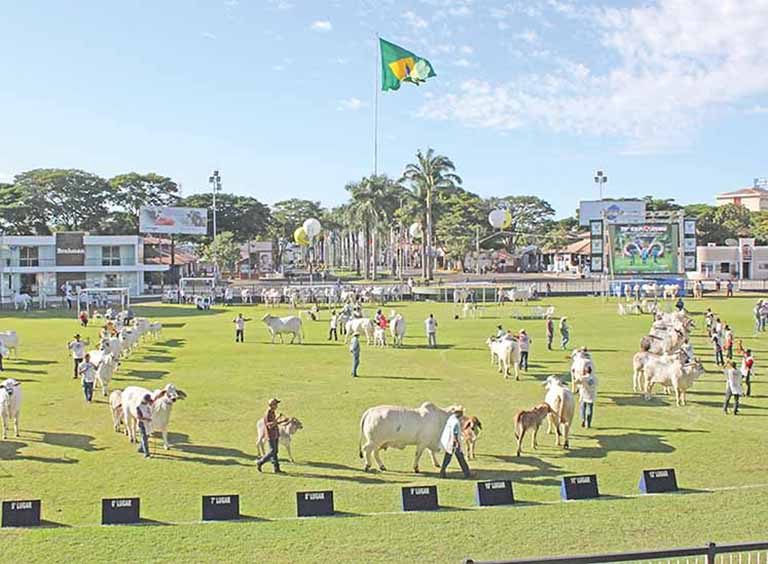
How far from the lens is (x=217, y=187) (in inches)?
3538

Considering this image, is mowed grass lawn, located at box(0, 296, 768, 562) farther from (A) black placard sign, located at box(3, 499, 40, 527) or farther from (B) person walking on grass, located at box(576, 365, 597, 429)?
(B) person walking on grass, located at box(576, 365, 597, 429)

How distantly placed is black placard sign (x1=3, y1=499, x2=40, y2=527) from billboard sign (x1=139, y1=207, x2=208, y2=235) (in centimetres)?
7284

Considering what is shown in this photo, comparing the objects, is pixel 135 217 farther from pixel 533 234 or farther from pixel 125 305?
pixel 533 234

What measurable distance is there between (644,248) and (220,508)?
187 feet

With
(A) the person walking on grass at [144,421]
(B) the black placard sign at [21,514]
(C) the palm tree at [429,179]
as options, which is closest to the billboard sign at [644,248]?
(C) the palm tree at [429,179]

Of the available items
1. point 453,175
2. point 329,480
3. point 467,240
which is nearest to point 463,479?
point 329,480

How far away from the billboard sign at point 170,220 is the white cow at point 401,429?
71.8 m

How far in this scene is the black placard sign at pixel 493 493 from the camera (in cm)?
1257

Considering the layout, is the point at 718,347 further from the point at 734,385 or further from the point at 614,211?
the point at 614,211

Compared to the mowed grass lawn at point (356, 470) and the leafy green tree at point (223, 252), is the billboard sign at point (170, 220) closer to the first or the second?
the leafy green tree at point (223, 252)

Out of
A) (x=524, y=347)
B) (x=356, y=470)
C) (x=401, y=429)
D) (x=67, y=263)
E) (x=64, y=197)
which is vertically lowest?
(x=356, y=470)

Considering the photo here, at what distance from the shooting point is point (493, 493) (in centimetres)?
1264

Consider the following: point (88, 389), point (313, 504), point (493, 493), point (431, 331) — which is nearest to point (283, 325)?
point (431, 331)

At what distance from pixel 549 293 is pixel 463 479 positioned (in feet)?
185
